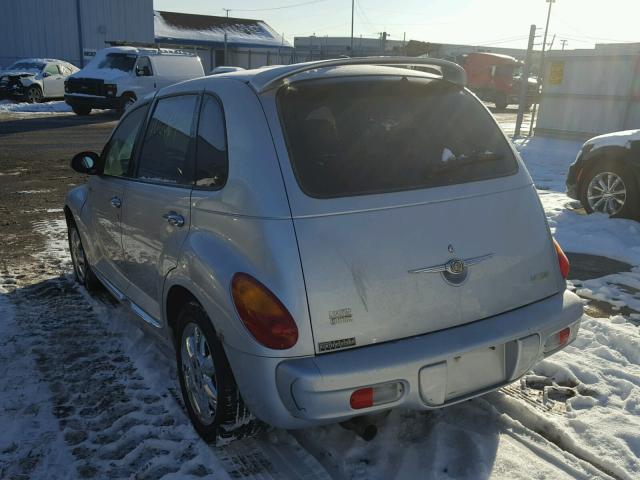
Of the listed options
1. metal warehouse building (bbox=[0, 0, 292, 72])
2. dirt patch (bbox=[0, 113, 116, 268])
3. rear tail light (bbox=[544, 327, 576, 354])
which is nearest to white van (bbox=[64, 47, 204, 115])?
dirt patch (bbox=[0, 113, 116, 268])

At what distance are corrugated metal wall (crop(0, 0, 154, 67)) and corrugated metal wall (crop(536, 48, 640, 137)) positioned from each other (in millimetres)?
27770

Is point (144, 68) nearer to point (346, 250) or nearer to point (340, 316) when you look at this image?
point (346, 250)

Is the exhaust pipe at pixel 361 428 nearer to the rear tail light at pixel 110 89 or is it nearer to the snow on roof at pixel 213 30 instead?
the rear tail light at pixel 110 89

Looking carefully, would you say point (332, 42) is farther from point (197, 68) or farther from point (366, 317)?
point (366, 317)

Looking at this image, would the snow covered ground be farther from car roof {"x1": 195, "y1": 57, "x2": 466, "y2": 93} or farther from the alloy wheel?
car roof {"x1": 195, "y1": 57, "x2": 466, "y2": 93}

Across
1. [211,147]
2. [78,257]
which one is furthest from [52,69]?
[211,147]

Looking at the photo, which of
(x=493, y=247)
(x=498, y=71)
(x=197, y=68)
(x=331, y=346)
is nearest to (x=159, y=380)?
(x=331, y=346)

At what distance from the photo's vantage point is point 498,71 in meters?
31.8

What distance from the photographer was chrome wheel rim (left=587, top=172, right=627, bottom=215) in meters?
7.09

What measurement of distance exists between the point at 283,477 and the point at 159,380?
1227mm

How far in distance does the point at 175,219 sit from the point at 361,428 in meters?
1.44

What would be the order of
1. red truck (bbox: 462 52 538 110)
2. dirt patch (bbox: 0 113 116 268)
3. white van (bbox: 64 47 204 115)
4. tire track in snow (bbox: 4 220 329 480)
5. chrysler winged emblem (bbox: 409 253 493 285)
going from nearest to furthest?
chrysler winged emblem (bbox: 409 253 493 285) → tire track in snow (bbox: 4 220 329 480) → dirt patch (bbox: 0 113 116 268) → white van (bbox: 64 47 204 115) → red truck (bbox: 462 52 538 110)

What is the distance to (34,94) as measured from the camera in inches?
943

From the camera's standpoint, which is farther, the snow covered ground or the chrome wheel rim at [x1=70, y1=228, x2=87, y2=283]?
the snow covered ground
